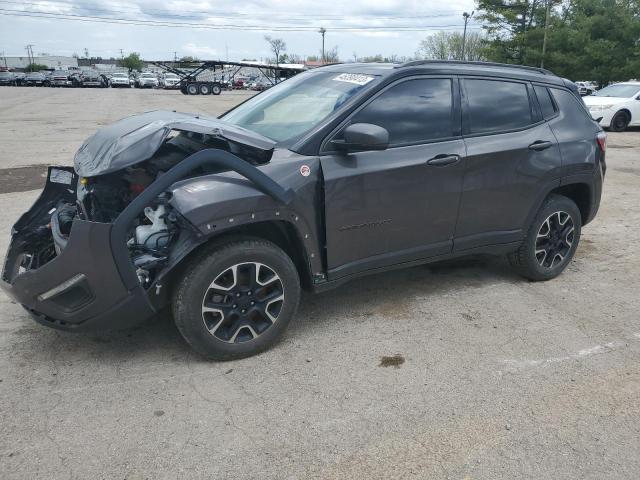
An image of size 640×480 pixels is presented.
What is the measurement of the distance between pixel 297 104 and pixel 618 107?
16.2 meters

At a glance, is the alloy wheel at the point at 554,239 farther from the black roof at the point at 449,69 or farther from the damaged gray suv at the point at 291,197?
the black roof at the point at 449,69

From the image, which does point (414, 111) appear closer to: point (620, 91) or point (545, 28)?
point (620, 91)

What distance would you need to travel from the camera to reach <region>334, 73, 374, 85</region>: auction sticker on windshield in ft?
12.2

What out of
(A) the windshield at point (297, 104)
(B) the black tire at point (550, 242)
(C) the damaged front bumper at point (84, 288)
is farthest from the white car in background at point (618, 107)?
(C) the damaged front bumper at point (84, 288)

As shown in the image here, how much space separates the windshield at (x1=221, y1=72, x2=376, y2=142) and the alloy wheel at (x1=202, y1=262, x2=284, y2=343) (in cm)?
97

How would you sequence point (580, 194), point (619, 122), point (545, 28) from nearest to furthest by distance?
point (580, 194) < point (619, 122) < point (545, 28)

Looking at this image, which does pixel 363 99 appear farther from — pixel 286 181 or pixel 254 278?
pixel 254 278

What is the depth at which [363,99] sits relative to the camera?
357 cm

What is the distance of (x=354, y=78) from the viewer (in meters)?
3.87

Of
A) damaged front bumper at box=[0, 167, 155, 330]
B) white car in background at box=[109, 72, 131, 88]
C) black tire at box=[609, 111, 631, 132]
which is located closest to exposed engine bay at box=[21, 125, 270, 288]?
damaged front bumper at box=[0, 167, 155, 330]

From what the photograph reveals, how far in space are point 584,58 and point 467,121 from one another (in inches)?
1221

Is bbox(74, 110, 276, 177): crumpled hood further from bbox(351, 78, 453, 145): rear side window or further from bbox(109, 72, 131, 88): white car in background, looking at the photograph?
bbox(109, 72, 131, 88): white car in background

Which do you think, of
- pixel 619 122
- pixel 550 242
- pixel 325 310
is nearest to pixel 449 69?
pixel 550 242

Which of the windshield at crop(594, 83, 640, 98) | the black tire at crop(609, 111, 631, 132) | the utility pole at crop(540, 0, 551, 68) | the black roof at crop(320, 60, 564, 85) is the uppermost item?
the utility pole at crop(540, 0, 551, 68)
